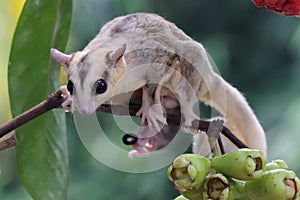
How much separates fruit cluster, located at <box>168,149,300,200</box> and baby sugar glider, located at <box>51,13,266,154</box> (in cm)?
16

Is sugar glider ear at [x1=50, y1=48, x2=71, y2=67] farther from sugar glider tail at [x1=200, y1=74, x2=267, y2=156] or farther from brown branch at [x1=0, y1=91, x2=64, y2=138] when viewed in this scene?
sugar glider tail at [x1=200, y1=74, x2=267, y2=156]

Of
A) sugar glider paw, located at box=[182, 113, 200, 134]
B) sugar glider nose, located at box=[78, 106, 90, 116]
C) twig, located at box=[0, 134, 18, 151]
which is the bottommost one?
twig, located at box=[0, 134, 18, 151]

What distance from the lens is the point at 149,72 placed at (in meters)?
1.10

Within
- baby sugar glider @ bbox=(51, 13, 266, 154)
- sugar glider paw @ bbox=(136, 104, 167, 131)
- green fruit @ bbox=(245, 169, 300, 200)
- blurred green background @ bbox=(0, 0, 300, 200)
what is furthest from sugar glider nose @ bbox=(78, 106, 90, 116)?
blurred green background @ bbox=(0, 0, 300, 200)

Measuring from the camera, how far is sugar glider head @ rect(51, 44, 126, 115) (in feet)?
3.15

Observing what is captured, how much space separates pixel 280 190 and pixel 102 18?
81.1 inches

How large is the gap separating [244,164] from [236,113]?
17.5 inches

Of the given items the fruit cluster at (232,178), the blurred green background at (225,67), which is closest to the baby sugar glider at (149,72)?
the fruit cluster at (232,178)

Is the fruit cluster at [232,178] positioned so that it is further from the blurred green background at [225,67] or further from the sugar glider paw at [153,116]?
the blurred green background at [225,67]

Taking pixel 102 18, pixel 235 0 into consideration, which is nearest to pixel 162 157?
pixel 102 18

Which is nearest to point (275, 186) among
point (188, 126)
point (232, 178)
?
point (232, 178)

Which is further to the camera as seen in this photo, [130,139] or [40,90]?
[40,90]

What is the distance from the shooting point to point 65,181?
118 cm

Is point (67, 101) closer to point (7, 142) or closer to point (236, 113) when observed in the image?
point (7, 142)
